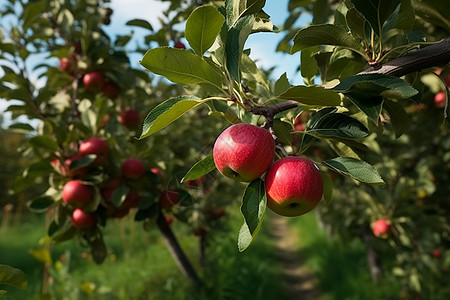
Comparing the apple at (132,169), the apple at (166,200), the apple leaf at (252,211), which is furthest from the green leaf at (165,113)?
the apple at (166,200)

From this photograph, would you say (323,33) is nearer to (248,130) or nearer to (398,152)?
(248,130)

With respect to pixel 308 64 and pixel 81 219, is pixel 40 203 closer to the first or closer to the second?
pixel 81 219

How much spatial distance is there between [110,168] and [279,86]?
1.26 metres

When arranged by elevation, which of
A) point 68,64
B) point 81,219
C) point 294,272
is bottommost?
point 294,272

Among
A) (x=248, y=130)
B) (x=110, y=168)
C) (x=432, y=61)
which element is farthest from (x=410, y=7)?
(x=110, y=168)

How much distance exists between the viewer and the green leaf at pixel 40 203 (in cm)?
195

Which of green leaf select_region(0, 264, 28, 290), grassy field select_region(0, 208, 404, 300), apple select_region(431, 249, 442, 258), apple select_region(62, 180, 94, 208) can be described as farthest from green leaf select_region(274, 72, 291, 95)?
apple select_region(431, 249, 442, 258)

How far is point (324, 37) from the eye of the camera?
98 centimetres

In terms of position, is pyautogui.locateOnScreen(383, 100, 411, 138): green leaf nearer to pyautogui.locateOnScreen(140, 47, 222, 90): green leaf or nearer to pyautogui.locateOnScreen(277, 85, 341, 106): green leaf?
pyautogui.locateOnScreen(277, 85, 341, 106): green leaf

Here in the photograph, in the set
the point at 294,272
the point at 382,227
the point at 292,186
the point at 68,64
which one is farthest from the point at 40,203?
the point at 294,272

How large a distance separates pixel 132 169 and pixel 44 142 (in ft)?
1.48

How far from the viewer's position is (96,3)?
2975 mm

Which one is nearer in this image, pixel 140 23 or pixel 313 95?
pixel 313 95

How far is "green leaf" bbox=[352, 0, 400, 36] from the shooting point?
959 mm
